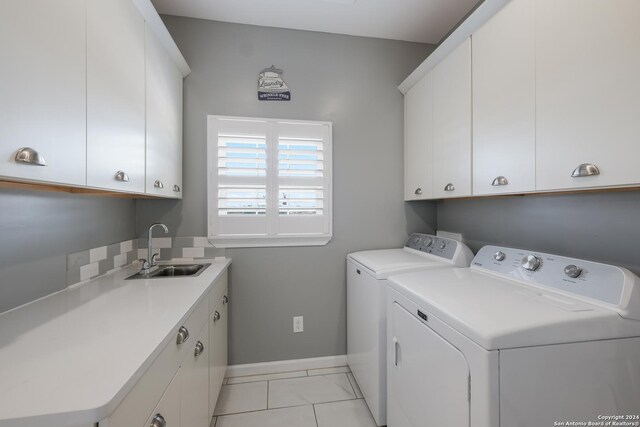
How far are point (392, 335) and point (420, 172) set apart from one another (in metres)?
1.19

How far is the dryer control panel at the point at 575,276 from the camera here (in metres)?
0.87

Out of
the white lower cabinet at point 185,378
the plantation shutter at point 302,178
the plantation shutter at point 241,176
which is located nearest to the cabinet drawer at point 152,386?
the white lower cabinet at point 185,378

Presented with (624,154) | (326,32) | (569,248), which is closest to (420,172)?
(569,248)

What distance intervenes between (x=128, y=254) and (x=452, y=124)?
230cm

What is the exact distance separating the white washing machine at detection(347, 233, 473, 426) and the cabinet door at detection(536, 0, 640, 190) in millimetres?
768

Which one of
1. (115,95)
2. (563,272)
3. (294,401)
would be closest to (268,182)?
(115,95)

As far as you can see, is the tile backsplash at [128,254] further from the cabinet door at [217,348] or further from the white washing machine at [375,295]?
the white washing machine at [375,295]

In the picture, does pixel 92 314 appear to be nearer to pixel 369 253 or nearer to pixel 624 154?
pixel 369 253

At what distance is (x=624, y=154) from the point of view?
2.60 ft

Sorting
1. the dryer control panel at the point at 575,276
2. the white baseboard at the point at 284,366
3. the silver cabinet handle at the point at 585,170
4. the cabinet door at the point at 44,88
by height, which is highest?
the cabinet door at the point at 44,88

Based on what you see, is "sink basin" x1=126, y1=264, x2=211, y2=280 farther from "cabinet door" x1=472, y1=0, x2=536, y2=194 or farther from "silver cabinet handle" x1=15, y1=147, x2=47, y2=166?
"cabinet door" x1=472, y1=0, x2=536, y2=194

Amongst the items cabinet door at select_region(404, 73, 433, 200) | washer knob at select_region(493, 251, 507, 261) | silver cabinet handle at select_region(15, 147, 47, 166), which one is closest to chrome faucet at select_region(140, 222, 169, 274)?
silver cabinet handle at select_region(15, 147, 47, 166)

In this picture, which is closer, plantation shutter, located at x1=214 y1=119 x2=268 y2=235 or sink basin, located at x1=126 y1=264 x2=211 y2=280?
sink basin, located at x1=126 y1=264 x2=211 y2=280

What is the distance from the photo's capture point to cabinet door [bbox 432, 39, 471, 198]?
1.44 metres
